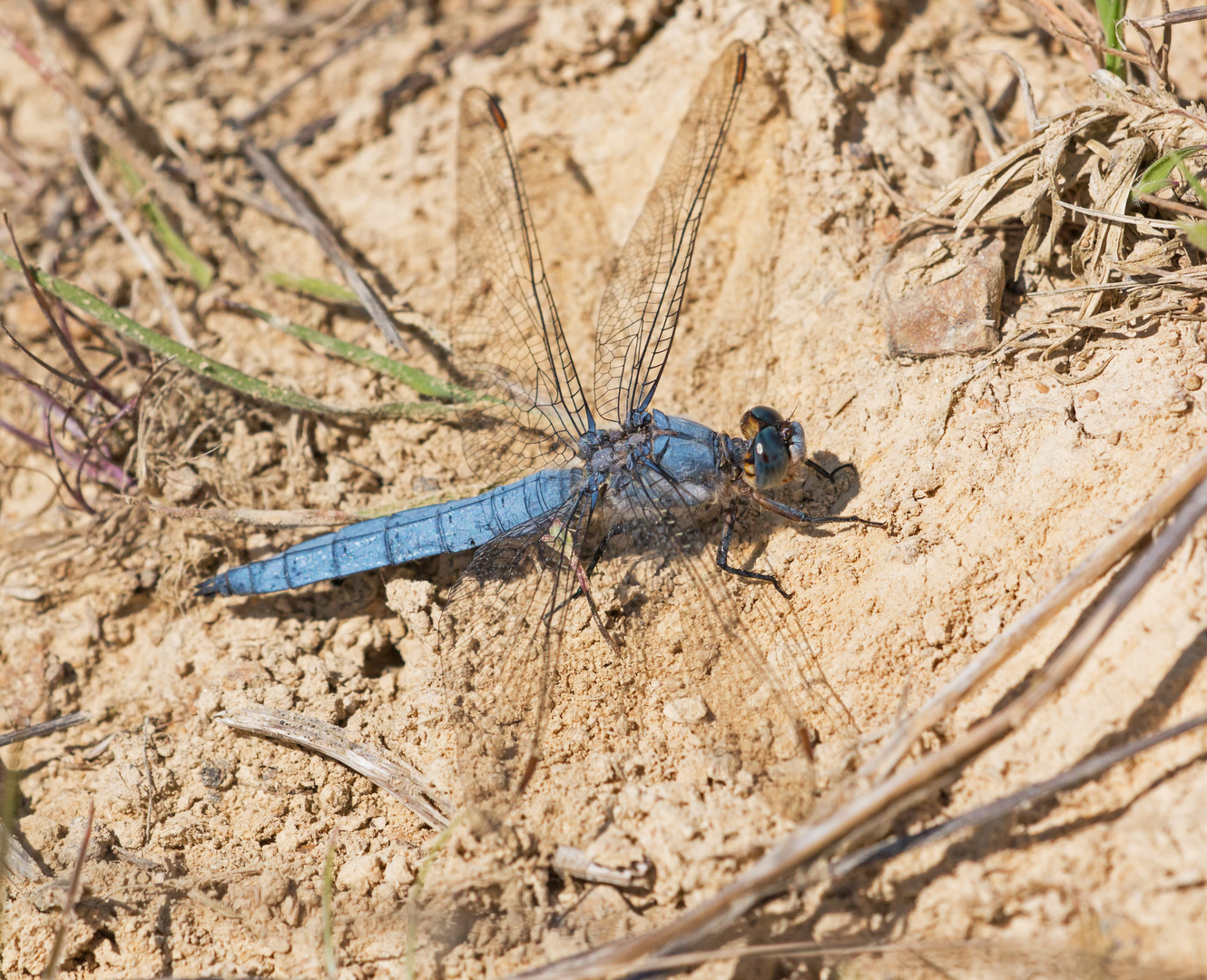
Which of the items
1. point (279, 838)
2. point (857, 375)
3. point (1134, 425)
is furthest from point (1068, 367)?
point (279, 838)

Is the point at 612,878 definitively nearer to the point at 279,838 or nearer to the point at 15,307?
the point at 279,838

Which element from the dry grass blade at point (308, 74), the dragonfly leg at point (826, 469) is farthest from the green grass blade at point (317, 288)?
the dragonfly leg at point (826, 469)

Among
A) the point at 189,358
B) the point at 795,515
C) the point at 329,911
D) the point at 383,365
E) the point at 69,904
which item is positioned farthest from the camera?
the point at 383,365

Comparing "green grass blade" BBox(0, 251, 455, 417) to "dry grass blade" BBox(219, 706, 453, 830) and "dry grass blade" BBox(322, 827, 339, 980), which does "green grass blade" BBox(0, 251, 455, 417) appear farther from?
"dry grass blade" BBox(322, 827, 339, 980)

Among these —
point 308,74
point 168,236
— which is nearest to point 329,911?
point 168,236

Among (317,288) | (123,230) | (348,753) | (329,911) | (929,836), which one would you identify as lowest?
(929,836)

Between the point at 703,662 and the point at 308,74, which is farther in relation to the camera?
the point at 308,74

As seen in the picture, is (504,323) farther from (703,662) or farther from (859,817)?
(859,817)
